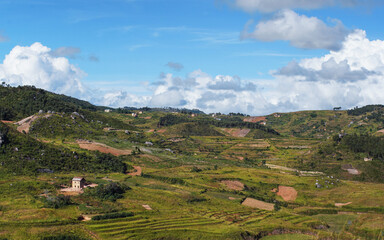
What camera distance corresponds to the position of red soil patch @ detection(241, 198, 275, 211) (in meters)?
115

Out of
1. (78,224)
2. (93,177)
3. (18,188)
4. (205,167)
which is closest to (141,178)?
(93,177)

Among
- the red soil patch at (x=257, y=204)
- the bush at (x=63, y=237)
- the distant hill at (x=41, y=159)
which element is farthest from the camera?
the distant hill at (x=41, y=159)

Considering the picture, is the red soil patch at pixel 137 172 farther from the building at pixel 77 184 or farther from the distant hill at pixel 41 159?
the building at pixel 77 184

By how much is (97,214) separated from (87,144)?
330 feet

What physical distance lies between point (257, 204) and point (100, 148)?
93482 mm

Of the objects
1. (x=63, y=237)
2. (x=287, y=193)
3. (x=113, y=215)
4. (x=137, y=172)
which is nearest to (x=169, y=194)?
(x=113, y=215)

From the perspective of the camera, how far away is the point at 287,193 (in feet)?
455

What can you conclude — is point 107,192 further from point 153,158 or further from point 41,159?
point 153,158

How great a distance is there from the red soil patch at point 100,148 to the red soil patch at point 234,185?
6018 cm

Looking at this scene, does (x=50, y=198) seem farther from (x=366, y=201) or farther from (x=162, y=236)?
(x=366, y=201)

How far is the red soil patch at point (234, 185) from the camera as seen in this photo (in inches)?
5590

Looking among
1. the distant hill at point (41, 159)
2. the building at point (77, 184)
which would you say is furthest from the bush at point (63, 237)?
the distant hill at point (41, 159)

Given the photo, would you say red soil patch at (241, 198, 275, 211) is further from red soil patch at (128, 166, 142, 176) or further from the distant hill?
the distant hill

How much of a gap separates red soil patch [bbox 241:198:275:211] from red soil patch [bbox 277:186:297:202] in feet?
52.0
